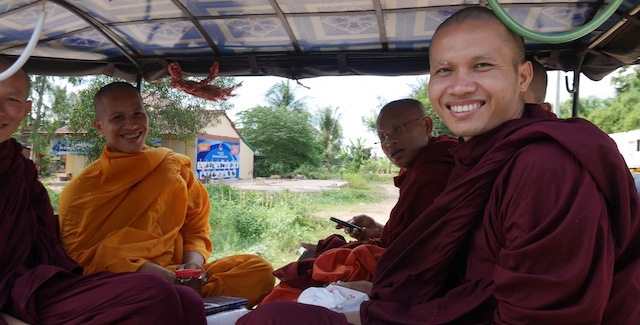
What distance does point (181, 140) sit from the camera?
702 inches

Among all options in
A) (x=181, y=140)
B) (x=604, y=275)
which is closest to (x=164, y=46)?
(x=604, y=275)

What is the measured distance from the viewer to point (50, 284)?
101 inches

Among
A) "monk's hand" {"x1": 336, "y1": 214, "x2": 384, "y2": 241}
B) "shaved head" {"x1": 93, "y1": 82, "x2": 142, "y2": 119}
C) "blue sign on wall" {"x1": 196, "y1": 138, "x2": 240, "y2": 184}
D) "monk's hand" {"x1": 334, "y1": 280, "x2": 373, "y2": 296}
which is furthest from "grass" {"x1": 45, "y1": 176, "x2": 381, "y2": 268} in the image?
"monk's hand" {"x1": 334, "y1": 280, "x2": 373, "y2": 296}

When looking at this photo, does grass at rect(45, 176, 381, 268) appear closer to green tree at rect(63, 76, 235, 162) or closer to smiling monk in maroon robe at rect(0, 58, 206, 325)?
green tree at rect(63, 76, 235, 162)

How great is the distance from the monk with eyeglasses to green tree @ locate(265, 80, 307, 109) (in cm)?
3110

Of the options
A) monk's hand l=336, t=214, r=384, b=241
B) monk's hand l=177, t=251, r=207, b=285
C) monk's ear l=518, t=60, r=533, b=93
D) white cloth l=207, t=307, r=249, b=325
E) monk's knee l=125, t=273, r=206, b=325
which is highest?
monk's ear l=518, t=60, r=533, b=93

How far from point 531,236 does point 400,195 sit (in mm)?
1687

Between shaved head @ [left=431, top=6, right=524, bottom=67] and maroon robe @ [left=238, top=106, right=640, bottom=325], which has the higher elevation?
shaved head @ [left=431, top=6, right=524, bottom=67]

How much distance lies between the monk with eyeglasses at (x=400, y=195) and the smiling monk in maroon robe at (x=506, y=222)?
92 centimetres

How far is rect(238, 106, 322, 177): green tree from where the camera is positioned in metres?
32.5

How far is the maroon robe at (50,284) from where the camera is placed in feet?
7.82

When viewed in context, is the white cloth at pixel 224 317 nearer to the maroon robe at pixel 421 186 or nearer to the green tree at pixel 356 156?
the maroon robe at pixel 421 186

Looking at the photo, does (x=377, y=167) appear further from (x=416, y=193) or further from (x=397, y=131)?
(x=416, y=193)

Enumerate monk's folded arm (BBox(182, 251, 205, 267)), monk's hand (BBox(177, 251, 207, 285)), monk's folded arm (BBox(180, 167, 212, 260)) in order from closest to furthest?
monk's hand (BBox(177, 251, 207, 285)), monk's folded arm (BBox(182, 251, 205, 267)), monk's folded arm (BBox(180, 167, 212, 260))
